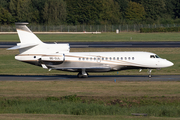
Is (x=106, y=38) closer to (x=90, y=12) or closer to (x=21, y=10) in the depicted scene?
(x=90, y=12)

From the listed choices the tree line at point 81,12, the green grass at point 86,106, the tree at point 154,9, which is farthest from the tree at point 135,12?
the green grass at point 86,106

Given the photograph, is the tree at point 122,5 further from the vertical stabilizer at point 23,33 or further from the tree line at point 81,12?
the vertical stabilizer at point 23,33

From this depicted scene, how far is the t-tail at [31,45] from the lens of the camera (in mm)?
32500

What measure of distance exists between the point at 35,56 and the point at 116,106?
46.9 ft

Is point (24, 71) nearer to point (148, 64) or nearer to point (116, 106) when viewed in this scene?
point (148, 64)

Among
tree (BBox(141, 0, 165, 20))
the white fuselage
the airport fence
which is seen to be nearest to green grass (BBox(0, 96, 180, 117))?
the white fuselage

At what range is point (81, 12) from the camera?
130375mm

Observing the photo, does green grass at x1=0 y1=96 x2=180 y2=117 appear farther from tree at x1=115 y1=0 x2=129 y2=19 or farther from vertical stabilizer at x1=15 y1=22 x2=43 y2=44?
tree at x1=115 y1=0 x2=129 y2=19

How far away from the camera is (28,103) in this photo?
72.9 feet

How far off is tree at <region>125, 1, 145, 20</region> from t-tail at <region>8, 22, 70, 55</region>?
106 metres

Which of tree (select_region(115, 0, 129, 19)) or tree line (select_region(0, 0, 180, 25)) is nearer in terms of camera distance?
tree line (select_region(0, 0, 180, 25))

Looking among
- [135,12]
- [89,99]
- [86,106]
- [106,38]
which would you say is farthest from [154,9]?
[86,106]

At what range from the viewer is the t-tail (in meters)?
32.5

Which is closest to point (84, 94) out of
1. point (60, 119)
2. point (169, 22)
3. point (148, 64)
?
point (60, 119)
